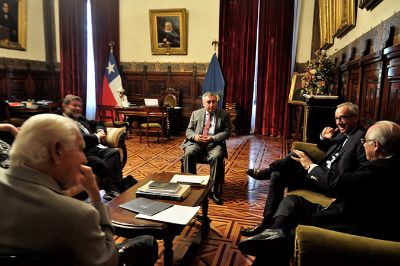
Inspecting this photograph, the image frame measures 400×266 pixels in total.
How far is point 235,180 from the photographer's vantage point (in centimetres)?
422

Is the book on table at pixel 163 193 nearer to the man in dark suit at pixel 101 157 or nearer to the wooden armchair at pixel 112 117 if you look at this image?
the man in dark suit at pixel 101 157

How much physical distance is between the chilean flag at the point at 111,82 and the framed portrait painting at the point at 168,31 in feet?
3.73

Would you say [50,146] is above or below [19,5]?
below

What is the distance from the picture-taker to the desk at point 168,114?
6.60 metres

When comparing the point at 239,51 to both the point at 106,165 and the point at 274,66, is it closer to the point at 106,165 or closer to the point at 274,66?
the point at 274,66

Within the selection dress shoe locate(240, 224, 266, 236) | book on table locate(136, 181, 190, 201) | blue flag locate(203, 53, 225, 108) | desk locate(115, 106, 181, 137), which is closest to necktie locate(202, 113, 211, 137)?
dress shoe locate(240, 224, 266, 236)

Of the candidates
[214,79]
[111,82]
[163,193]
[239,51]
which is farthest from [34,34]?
[163,193]

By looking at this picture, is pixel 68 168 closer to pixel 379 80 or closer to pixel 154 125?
pixel 379 80

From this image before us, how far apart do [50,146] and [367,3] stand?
356 centimetres

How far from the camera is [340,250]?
130 cm

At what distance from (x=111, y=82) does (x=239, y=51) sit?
10.9 ft

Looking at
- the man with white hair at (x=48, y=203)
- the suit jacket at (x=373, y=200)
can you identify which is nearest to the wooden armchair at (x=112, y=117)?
the suit jacket at (x=373, y=200)

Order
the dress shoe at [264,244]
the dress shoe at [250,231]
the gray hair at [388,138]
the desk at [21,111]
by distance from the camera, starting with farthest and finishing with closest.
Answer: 1. the desk at [21,111]
2. the dress shoe at [250,231]
3. the dress shoe at [264,244]
4. the gray hair at [388,138]

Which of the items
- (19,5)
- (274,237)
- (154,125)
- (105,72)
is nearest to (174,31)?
(105,72)
